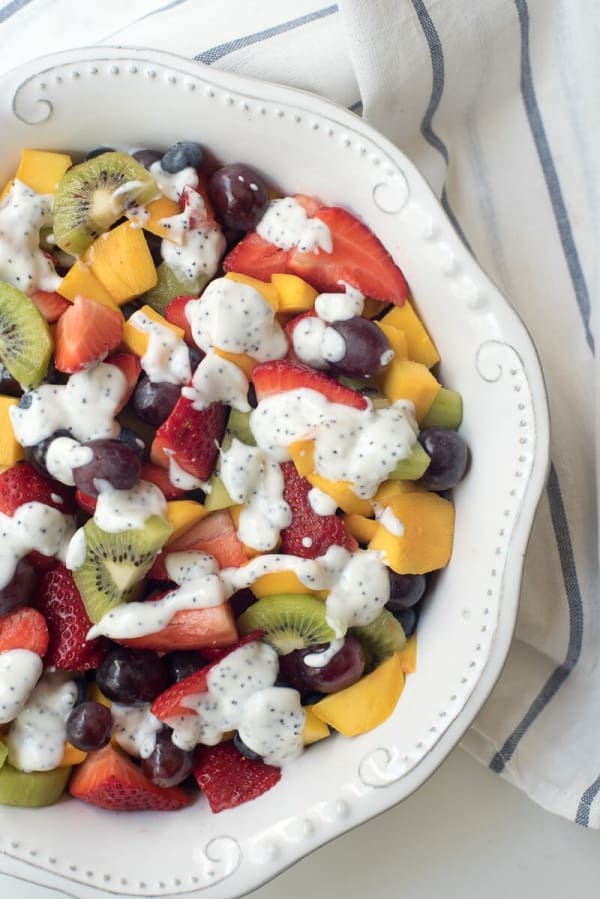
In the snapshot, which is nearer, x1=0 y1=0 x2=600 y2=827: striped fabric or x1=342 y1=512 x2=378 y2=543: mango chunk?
x1=342 y1=512 x2=378 y2=543: mango chunk

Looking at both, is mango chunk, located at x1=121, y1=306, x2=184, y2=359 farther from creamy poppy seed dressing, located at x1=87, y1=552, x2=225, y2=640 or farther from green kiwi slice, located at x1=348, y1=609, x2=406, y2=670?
green kiwi slice, located at x1=348, y1=609, x2=406, y2=670

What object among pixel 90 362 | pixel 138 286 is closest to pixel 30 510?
pixel 90 362

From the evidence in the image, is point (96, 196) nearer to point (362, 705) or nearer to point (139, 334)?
point (139, 334)

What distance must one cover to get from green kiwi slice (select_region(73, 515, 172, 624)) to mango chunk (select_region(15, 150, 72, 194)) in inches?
18.2

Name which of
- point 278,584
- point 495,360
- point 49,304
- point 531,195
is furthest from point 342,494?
point 531,195

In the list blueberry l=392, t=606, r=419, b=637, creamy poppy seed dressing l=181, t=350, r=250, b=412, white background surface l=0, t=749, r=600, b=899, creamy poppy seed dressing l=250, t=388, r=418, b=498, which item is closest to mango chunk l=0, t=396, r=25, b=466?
creamy poppy seed dressing l=181, t=350, r=250, b=412

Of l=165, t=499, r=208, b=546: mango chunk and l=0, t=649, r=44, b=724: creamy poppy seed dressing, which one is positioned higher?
l=165, t=499, r=208, b=546: mango chunk

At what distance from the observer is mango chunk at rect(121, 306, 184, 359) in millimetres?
1229

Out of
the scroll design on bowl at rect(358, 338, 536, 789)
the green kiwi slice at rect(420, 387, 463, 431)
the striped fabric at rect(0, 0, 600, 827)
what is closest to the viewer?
the scroll design on bowl at rect(358, 338, 536, 789)

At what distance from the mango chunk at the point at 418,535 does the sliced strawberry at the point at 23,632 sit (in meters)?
0.45

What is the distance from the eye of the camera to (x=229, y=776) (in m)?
1.26

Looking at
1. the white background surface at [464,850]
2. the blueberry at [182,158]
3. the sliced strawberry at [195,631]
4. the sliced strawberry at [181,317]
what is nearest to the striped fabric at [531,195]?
the white background surface at [464,850]

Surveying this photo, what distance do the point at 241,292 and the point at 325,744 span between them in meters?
0.62

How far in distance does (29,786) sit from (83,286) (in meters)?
0.66
